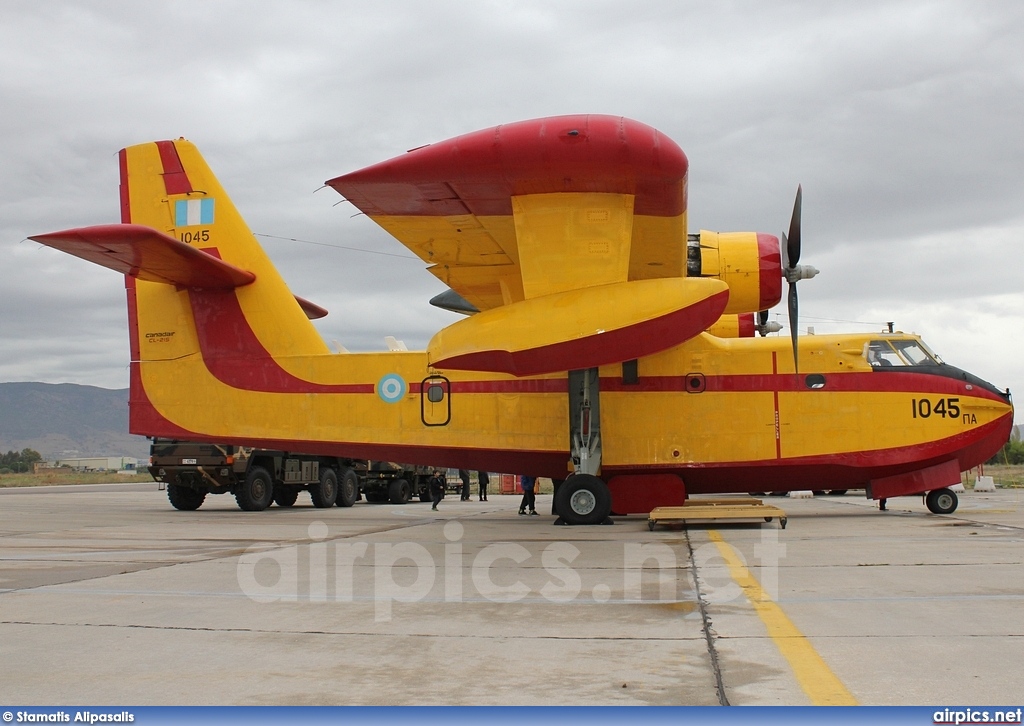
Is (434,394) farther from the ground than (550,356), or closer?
closer

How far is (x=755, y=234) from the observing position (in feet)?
44.9

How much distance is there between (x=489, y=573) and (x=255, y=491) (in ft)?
41.8

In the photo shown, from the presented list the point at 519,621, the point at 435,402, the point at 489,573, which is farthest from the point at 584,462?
the point at 519,621

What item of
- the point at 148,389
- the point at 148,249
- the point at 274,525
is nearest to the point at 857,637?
the point at 274,525

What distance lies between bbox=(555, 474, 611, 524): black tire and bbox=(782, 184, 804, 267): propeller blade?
441 cm

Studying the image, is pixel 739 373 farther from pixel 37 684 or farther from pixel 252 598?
pixel 37 684

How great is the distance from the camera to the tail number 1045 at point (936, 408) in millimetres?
14734

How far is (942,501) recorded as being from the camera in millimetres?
15188

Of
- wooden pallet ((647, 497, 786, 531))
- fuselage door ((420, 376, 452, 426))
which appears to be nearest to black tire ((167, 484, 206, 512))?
fuselage door ((420, 376, 452, 426))

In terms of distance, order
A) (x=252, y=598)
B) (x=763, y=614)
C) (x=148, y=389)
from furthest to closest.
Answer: (x=148, y=389)
(x=252, y=598)
(x=763, y=614)

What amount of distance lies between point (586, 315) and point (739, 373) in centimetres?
495

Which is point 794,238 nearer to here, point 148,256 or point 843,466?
point 843,466

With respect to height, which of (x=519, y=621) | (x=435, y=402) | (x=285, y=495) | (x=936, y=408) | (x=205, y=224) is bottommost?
(x=285, y=495)

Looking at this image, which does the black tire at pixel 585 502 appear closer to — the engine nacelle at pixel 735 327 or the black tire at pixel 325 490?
the engine nacelle at pixel 735 327
